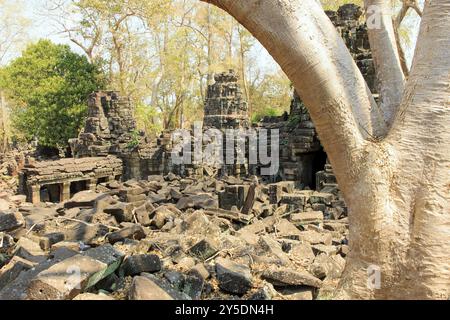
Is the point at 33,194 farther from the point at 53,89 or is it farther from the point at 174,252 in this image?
the point at 53,89

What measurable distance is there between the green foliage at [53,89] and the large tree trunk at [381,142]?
69.4 ft

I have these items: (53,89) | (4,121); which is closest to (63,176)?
(53,89)

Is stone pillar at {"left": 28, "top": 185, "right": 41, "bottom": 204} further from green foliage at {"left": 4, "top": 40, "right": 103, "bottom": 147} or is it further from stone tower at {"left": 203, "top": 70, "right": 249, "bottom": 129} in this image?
green foliage at {"left": 4, "top": 40, "right": 103, "bottom": 147}

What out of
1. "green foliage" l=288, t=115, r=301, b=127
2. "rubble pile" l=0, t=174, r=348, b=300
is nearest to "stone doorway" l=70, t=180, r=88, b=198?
"rubble pile" l=0, t=174, r=348, b=300

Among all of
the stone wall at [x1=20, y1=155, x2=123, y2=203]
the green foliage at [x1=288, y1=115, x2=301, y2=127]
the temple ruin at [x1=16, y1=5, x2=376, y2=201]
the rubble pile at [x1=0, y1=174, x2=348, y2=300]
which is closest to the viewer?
the rubble pile at [x1=0, y1=174, x2=348, y2=300]

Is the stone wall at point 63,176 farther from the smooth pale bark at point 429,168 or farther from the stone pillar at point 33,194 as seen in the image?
the smooth pale bark at point 429,168

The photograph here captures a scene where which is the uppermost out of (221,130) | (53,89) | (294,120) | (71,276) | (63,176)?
(53,89)

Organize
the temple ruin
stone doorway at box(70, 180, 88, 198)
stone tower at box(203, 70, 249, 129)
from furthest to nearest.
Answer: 1. stone tower at box(203, 70, 249, 129)
2. stone doorway at box(70, 180, 88, 198)
3. the temple ruin

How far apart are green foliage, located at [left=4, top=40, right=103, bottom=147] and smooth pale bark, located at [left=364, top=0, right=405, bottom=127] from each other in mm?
20954

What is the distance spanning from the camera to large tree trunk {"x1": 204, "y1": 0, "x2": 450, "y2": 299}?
2.44 meters

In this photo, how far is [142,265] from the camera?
11.1 ft

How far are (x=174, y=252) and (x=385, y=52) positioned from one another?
2.78 meters

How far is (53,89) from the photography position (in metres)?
21.6
